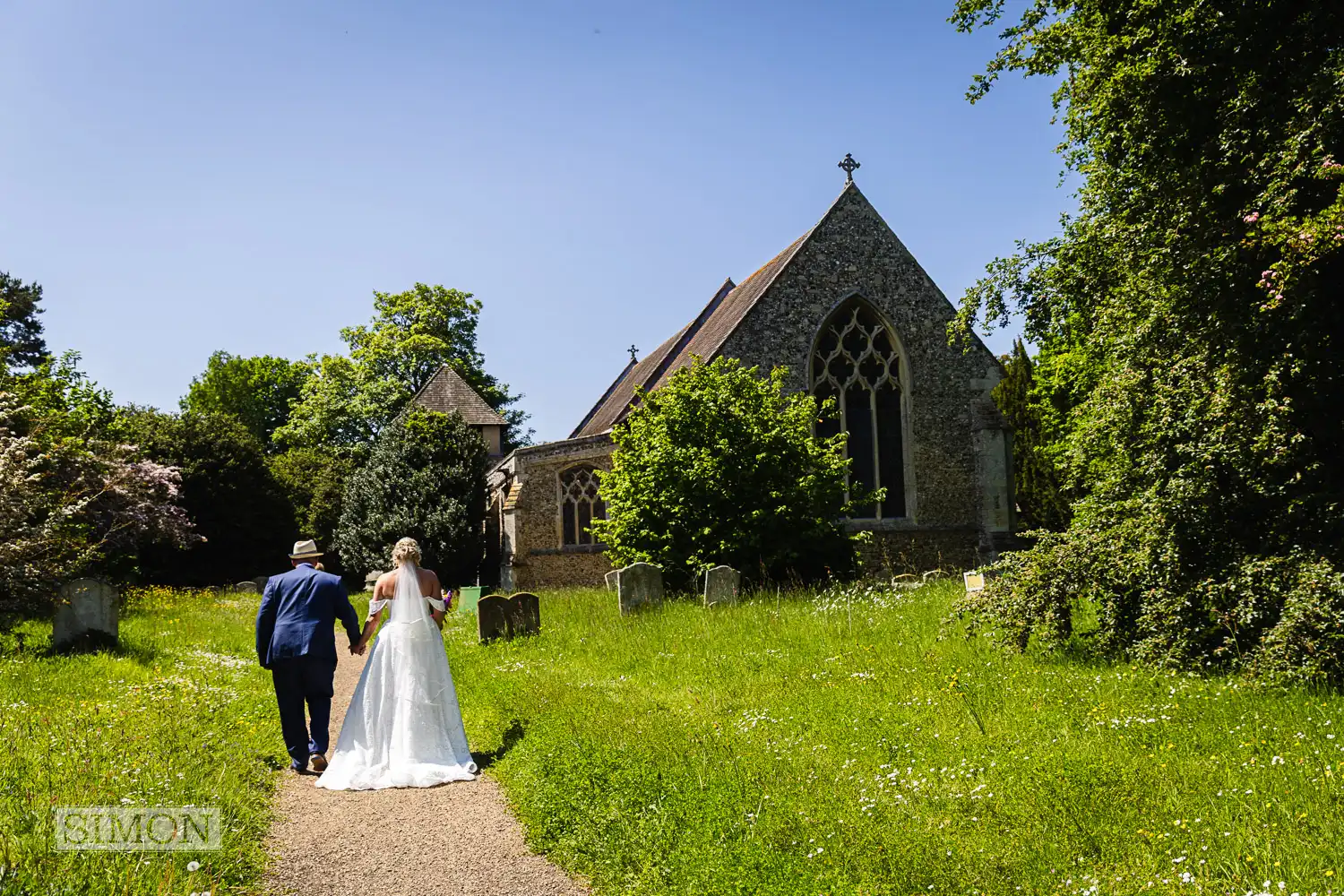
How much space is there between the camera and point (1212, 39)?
24.3 ft

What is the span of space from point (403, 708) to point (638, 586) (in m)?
7.03

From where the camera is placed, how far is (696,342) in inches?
1046

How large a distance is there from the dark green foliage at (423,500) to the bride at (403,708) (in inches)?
753

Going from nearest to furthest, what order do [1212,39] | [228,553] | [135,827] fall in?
[135,827]
[1212,39]
[228,553]

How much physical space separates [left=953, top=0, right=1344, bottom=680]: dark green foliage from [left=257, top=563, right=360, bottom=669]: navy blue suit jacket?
5.63 metres

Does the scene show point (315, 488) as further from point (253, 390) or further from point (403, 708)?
point (403, 708)

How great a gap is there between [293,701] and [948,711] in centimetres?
499

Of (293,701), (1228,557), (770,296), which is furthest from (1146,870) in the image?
(770,296)

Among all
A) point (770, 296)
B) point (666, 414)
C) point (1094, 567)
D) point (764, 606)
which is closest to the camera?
point (1094, 567)

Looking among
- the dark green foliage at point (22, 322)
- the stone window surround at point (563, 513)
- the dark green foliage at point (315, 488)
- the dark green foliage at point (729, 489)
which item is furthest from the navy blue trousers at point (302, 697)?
the dark green foliage at point (22, 322)

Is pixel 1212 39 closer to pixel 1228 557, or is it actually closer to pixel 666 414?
pixel 1228 557

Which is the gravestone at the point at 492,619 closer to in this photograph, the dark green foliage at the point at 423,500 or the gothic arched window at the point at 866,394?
the gothic arched window at the point at 866,394

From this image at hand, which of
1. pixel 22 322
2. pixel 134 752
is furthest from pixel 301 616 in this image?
pixel 22 322

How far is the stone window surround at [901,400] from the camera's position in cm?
2284
